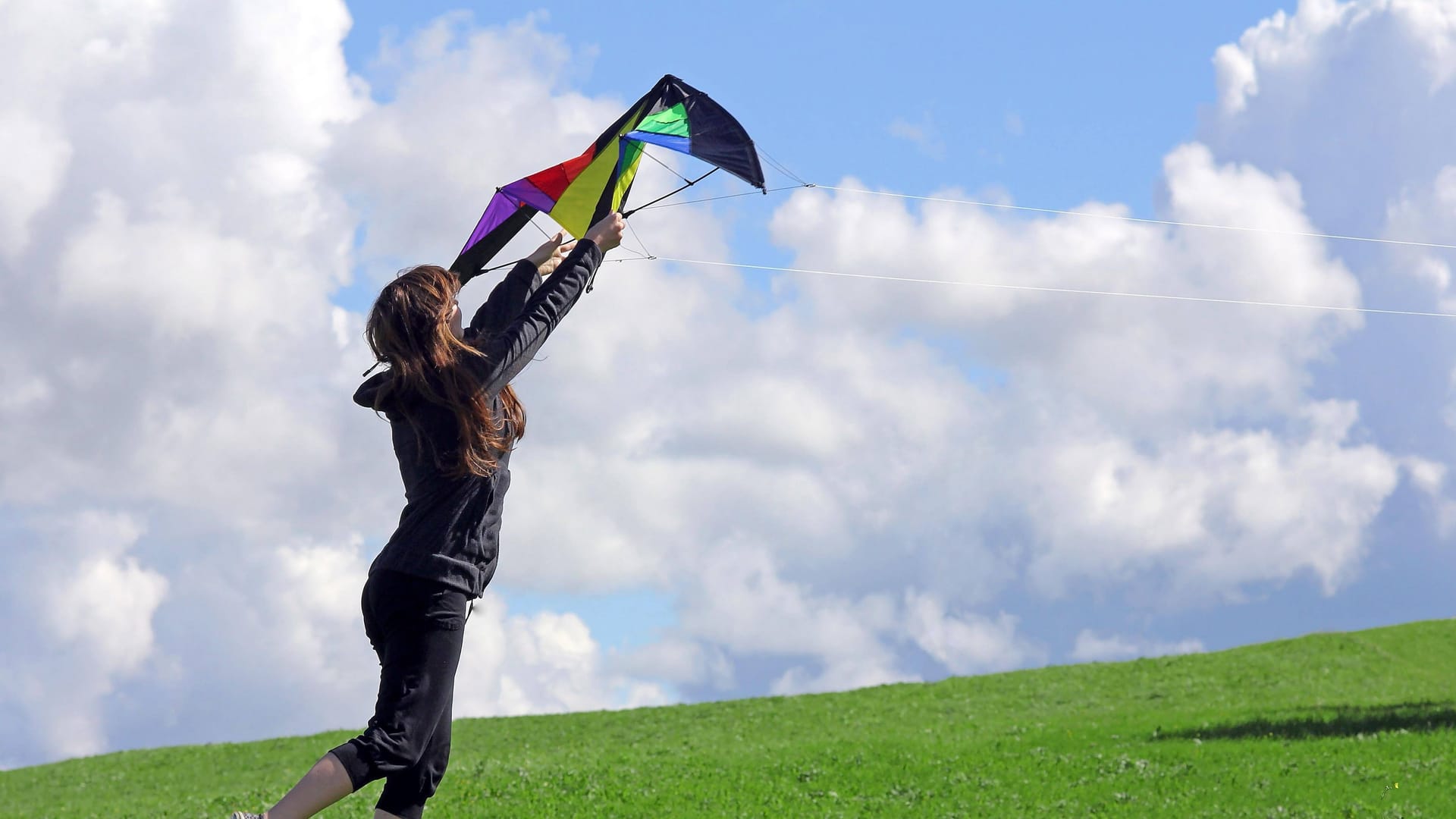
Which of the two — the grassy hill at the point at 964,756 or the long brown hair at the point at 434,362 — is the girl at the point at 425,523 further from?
the grassy hill at the point at 964,756

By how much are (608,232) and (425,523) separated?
5.80 feet

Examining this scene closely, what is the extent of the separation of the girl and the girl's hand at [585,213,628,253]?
2.14ft

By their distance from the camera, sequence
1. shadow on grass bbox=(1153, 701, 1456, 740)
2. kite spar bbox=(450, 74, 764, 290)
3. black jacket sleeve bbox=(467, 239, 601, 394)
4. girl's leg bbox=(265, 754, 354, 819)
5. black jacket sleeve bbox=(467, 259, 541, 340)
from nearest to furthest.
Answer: girl's leg bbox=(265, 754, 354, 819) < black jacket sleeve bbox=(467, 239, 601, 394) < black jacket sleeve bbox=(467, 259, 541, 340) < kite spar bbox=(450, 74, 764, 290) < shadow on grass bbox=(1153, 701, 1456, 740)

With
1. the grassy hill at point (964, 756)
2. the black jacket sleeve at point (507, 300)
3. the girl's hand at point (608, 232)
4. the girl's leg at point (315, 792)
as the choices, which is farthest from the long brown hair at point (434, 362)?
the grassy hill at point (964, 756)

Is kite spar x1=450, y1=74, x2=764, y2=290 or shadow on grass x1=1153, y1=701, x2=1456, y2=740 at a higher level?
kite spar x1=450, y1=74, x2=764, y2=290

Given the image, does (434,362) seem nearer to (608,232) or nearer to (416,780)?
(608,232)

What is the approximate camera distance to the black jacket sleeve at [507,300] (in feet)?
20.4

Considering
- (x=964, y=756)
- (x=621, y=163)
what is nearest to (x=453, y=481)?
(x=621, y=163)

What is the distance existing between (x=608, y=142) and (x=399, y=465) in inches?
135

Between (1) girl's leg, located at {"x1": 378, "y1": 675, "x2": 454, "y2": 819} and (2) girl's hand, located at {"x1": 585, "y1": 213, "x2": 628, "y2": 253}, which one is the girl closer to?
(1) girl's leg, located at {"x1": 378, "y1": 675, "x2": 454, "y2": 819}

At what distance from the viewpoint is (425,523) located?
5586mm

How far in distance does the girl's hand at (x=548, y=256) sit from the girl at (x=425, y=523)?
69cm

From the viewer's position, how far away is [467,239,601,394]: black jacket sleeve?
18.4 feet

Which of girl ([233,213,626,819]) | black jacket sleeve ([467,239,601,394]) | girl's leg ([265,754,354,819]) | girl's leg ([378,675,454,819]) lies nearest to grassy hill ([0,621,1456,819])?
girl's leg ([378,675,454,819])
